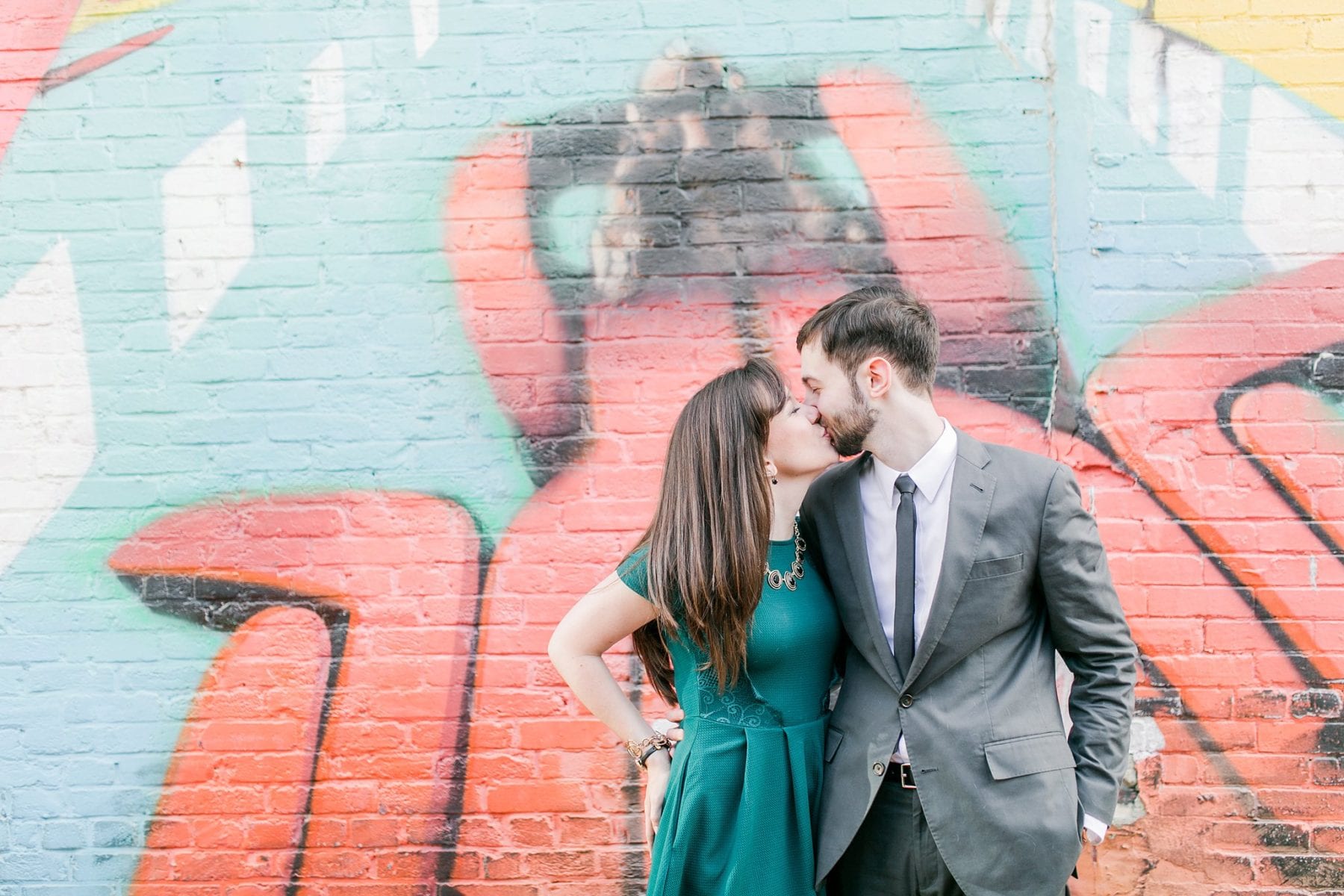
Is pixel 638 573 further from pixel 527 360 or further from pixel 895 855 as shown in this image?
pixel 527 360

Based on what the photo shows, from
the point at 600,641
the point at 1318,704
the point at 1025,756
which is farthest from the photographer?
the point at 1318,704

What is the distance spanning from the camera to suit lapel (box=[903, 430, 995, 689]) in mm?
2107

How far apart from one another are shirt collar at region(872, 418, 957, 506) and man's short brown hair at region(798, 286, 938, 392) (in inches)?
5.6

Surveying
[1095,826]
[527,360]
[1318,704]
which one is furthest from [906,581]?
[1318,704]

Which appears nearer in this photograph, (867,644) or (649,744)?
(867,644)

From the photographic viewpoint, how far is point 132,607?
3.20 metres

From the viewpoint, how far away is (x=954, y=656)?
6.96 ft

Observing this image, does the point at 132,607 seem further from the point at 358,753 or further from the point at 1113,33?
the point at 1113,33

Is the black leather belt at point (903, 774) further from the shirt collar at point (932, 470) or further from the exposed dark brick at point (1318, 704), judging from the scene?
the exposed dark brick at point (1318, 704)

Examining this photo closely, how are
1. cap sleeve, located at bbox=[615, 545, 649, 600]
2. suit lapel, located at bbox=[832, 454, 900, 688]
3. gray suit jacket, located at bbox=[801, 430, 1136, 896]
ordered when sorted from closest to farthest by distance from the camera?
gray suit jacket, located at bbox=[801, 430, 1136, 896] < suit lapel, located at bbox=[832, 454, 900, 688] < cap sleeve, located at bbox=[615, 545, 649, 600]

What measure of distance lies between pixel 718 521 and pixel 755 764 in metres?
0.52

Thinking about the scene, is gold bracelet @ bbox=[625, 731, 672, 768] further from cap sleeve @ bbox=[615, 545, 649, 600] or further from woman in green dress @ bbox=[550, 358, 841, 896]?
cap sleeve @ bbox=[615, 545, 649, 600]

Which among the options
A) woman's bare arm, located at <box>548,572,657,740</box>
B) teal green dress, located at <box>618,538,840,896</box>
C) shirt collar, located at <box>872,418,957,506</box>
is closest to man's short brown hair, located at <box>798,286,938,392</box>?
shirt collar, located at <box>872,418,957,506</box>

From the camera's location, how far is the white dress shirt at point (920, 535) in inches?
85.3
